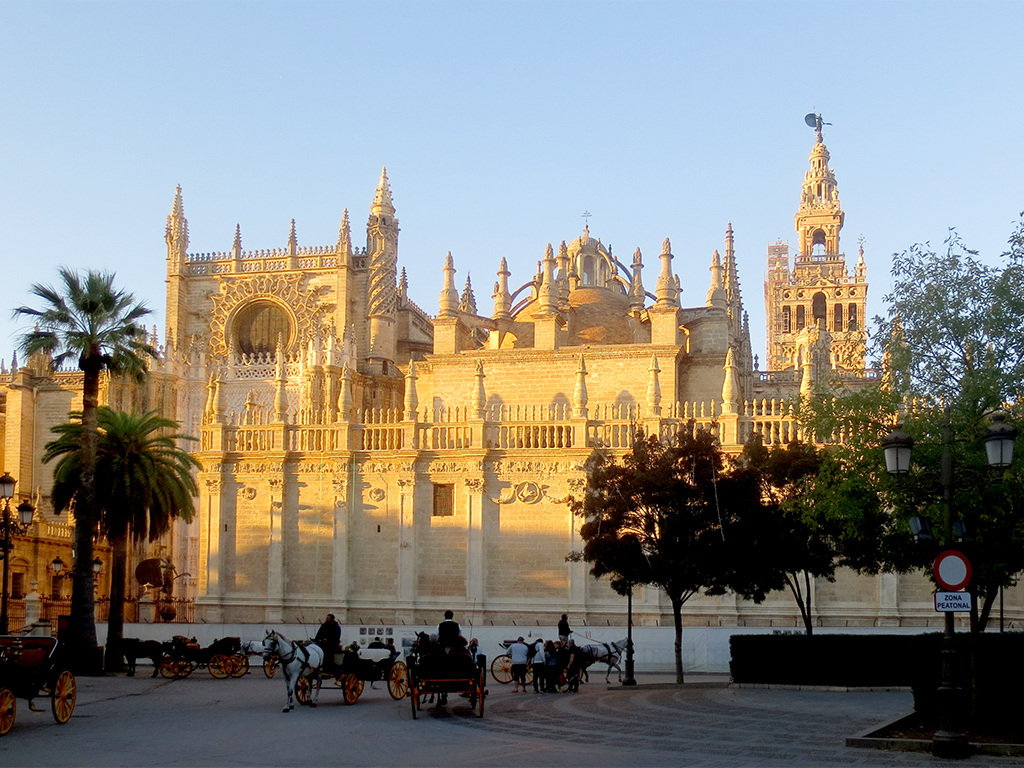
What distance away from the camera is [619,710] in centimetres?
1836

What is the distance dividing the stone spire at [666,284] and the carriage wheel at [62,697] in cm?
2893

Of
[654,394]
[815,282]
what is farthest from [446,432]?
[815,282]

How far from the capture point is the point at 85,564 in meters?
26.4

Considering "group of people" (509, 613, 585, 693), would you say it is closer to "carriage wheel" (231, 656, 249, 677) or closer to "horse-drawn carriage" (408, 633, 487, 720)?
"carriage wheel" (231, 656, 249, 677)

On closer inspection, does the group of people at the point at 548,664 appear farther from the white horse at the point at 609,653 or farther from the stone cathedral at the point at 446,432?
the stone cathedral at the point at 446,432

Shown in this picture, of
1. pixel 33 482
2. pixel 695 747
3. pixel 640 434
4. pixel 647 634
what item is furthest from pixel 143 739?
pixel 33 482

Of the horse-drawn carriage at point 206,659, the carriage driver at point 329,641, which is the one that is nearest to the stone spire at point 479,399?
the horse-drawn carriage at point 206,659

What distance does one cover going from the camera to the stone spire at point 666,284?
42.0m

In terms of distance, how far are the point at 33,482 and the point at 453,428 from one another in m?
26.3

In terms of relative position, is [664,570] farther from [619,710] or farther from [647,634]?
[619,710]

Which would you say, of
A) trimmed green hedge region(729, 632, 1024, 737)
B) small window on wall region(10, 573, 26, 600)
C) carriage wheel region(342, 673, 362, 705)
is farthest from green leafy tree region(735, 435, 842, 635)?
small window on wall region(10, 573, 26, 600)

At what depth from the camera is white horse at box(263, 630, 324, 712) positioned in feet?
58.1

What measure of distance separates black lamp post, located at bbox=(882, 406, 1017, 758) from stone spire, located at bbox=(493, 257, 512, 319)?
3252cm

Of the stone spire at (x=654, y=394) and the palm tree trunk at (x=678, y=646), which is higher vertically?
the stone spire at (x=654, y=394)
